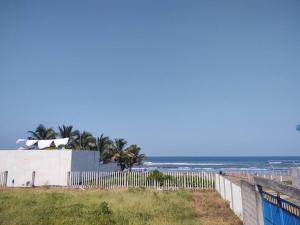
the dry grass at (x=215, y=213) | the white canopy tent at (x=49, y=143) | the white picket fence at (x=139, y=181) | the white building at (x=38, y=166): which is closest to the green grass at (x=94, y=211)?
the dry grass at (x=215, y=213)

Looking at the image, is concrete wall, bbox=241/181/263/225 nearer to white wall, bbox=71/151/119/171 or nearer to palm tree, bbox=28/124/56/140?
white wall, bbox=71/151/119/171

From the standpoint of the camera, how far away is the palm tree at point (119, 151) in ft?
102

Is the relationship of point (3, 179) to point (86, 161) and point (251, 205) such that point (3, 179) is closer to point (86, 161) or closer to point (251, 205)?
point (86, 161)

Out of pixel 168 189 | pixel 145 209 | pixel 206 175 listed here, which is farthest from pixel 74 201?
pixel 206 175

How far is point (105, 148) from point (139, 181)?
12871 millimetres

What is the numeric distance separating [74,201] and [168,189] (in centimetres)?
690

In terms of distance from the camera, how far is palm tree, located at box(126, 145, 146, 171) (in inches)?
1244

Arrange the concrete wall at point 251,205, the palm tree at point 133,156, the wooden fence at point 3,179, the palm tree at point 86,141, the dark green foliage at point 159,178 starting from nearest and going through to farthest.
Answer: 1. the concrete wall at point 251,205
2. the dark green foliage at point 159,178
3. the wooden fence at point 3,179
4. the palm tree at point 86,141
5. the palm tree at point 133,156

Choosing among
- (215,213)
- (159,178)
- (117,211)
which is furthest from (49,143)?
(215,213)

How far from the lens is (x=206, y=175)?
60.5 ft

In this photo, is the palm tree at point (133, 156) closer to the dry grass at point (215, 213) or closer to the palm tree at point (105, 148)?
the palm tree at point (105, 148)

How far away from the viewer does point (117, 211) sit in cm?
1088

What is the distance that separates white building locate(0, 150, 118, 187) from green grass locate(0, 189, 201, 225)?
5.60 m

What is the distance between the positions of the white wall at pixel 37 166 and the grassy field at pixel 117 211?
19.3 feet
